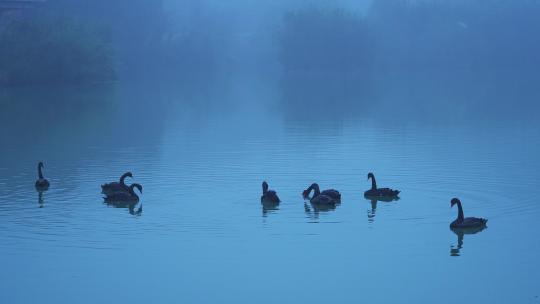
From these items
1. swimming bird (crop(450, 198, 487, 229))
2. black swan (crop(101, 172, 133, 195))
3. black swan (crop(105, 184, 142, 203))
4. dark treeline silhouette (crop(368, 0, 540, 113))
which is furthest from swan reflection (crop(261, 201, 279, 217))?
dark treeline silhouette (crop(368, 0, 540, 113))

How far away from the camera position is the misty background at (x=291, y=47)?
54750 mm

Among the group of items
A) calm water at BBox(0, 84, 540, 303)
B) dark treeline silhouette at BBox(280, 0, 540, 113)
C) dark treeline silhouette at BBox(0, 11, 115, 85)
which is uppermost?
dark treeline silhouette at BBox(280, 0, 540, 113)

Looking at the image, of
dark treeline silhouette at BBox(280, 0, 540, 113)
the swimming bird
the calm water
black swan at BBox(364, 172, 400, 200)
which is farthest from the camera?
→ dark treeline silhouette at BBox(280, 0, 540, 113)

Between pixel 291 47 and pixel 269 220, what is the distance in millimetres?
64862

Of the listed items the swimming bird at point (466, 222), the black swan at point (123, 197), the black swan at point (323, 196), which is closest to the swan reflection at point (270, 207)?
the black swan at point (323, 196)

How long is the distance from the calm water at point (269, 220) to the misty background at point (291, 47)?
25.1 metres

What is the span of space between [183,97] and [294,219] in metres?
32.2

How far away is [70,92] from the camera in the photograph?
50656 millimetres

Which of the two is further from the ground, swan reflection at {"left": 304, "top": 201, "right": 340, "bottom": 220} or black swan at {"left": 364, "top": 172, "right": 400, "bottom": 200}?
black swan at {"left": 364, "top": 172, "right": 400, "bottom": 200}

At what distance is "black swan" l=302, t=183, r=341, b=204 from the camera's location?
15312 millimetres

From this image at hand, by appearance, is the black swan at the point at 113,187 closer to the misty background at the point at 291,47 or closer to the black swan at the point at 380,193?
the black swan at the point at 380,193

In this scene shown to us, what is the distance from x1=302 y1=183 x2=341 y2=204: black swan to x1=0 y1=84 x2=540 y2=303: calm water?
165mm

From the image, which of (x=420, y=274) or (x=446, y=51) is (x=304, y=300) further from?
(x=446, y=51)

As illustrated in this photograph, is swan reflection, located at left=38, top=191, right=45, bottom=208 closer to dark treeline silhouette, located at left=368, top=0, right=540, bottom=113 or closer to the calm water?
the calm water
